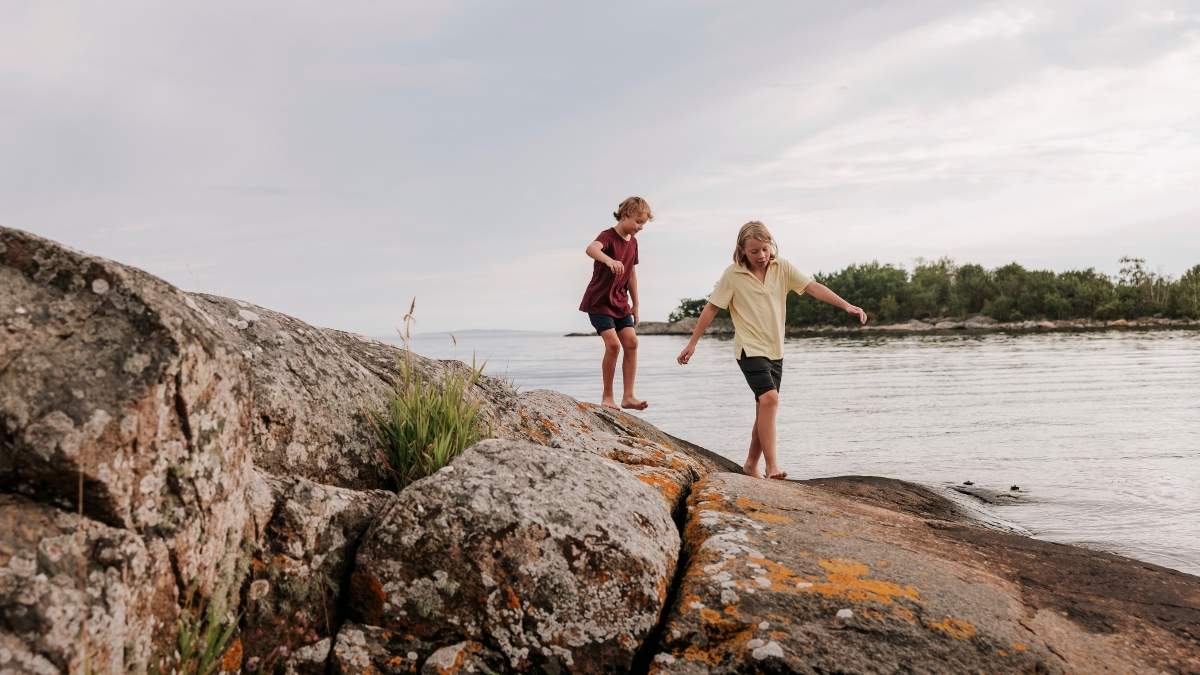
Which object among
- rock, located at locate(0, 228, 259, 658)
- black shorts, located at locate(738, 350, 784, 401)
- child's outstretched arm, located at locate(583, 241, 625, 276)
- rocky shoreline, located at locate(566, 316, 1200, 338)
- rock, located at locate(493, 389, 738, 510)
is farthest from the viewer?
rocky shoreline, located at locate(566, 316, 1200, 338)

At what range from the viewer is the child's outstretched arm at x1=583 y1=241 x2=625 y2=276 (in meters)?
8.70

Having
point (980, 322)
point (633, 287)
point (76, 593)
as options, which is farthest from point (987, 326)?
point (76, 593)

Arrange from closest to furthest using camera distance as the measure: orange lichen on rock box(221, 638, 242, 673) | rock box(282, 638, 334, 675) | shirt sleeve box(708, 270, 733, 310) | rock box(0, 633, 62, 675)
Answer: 1. rock box(0, 633, 62, 675)
2. orange lichen on rock box(221, 638, 242, 673)
3. rock box(282, 638, 334, 675)
4. shirt sleeve box(708, 270, 733, 310)

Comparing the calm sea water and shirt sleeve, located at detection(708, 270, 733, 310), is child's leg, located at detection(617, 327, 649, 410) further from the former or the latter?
the calm sea water

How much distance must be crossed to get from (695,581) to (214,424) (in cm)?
219

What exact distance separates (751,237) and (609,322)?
2.42 metres

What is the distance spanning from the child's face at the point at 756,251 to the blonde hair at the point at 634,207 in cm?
192

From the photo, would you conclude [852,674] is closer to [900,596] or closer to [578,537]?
[900,596]

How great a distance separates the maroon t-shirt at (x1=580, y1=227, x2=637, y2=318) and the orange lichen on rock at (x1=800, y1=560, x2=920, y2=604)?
6032 mm

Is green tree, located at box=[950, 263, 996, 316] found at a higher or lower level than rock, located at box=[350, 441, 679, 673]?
higher

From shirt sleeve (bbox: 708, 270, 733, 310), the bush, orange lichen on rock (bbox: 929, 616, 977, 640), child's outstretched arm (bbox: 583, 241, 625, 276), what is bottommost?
orange lichen on rock (bbox: 929, 616, 977, 640)

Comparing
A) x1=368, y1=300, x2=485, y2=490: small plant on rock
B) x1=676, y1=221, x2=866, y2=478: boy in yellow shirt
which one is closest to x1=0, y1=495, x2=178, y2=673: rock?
x1=368, y1=300, x2=485, y2=490: small plant on rock

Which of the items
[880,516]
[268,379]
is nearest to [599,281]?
[880,516]

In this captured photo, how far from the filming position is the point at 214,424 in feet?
9.75
